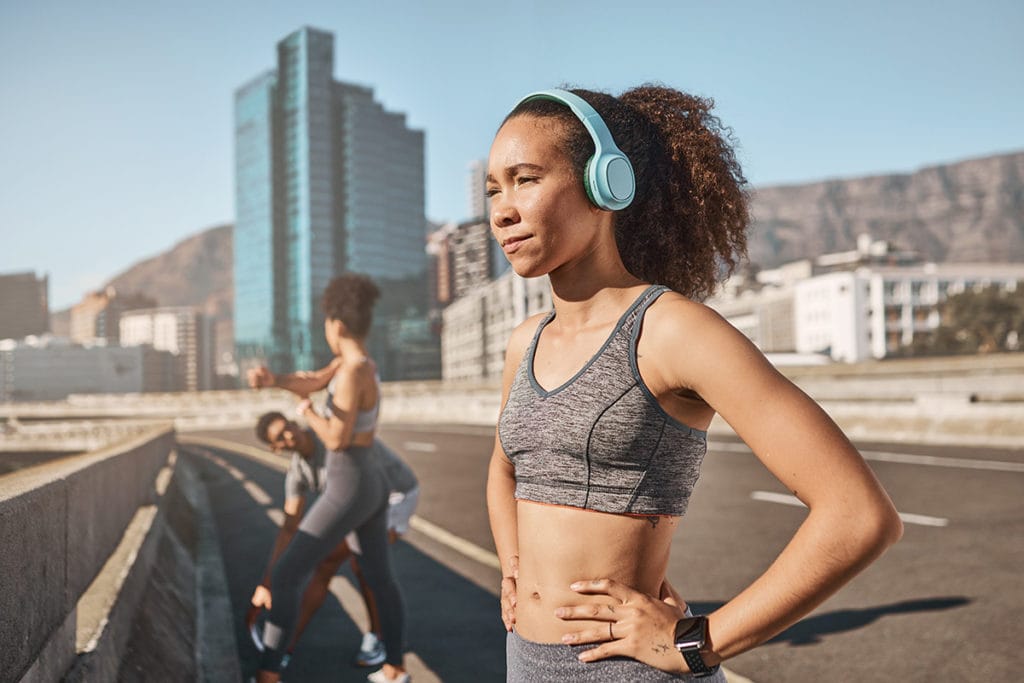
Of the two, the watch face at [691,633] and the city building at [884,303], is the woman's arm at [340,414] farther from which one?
the city building at [884,303]

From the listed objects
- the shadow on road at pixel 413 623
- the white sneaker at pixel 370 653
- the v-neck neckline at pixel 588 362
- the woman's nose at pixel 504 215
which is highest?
the woman's nose at pixel 504 215

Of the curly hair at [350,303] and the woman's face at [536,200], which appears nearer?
the woman's face at [536,200]

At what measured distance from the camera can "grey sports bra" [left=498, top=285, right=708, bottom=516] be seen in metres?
1.75

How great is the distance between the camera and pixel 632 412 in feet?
5.70

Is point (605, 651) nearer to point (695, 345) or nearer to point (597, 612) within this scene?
point (597, 612)

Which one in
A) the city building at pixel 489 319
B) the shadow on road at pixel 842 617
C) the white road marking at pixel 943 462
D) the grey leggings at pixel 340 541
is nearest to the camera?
the grey leggings at pixel 340 541

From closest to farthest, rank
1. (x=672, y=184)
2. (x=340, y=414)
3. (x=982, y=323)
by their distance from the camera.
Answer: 1. (x=672, y=184)
2. (x=340, y=414)
3. (x=982, y=323)

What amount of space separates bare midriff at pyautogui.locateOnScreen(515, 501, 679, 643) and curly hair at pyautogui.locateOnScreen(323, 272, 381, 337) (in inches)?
149

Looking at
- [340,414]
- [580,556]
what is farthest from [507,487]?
[340,414]

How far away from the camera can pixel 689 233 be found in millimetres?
2102

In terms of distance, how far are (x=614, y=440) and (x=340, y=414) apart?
12.0 feet

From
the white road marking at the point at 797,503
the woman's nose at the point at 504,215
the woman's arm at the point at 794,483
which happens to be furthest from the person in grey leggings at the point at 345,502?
the white road marking at the point at 797,503

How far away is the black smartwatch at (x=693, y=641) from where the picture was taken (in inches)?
66.9

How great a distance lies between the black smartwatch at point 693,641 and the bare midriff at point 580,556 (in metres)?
0.14
